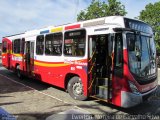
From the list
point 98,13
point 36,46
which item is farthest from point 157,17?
point 36,46

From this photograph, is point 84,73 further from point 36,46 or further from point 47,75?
point 36,46

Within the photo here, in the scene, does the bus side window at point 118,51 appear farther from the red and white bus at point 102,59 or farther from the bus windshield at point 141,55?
the bus windshield at point 141,55

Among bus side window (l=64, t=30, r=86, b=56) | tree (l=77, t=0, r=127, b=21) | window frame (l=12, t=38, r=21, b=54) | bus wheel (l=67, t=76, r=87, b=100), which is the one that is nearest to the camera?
bus side window (l=64, t=30, r=86, b=56)

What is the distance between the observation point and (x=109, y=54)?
827 cm

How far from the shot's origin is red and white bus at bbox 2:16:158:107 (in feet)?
24.2

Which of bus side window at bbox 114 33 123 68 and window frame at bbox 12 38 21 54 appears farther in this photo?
window frame at bbox 12 38 21 54

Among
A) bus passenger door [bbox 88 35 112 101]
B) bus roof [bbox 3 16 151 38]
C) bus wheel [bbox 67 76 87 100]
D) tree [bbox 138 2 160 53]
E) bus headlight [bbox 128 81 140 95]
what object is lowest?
bus wheel [bbox 67 76 87 100]

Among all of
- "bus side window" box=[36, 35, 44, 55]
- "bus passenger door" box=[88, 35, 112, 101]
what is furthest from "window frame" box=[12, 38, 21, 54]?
"bus passenger door" box=[88, 35, 112, 101]

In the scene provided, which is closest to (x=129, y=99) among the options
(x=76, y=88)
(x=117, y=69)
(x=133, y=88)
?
(x=133, y=88)

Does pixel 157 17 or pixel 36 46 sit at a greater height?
pixel 157 17

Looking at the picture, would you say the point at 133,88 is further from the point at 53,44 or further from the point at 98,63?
the point at 53,44

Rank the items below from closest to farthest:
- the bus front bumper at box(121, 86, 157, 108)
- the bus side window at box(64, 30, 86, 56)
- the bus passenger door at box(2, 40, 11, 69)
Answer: the bus front bumper at box(121, 86, 157, 108)
the bus side window at box(64, 30, 86, 56)
the bus passenger door at box(2, 40, 11, 69)

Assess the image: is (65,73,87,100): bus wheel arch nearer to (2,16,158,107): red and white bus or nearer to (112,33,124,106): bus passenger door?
(2,16,158,107): red and white bus

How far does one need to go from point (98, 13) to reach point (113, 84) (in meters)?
26.5
